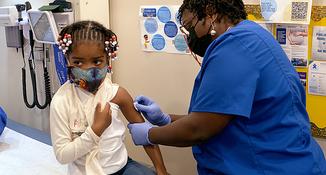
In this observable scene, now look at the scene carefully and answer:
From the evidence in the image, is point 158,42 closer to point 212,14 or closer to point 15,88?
point 212,14

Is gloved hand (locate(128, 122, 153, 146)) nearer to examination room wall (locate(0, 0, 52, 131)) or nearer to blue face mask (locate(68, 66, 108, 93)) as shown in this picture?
blue face mask (locate(68, 66, 108, 93))

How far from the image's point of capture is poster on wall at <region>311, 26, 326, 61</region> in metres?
1.47

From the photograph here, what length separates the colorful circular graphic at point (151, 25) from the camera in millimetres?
2002

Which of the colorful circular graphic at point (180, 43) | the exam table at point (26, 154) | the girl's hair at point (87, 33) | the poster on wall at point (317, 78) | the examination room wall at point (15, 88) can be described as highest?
the girl's hair at point (87, 33)

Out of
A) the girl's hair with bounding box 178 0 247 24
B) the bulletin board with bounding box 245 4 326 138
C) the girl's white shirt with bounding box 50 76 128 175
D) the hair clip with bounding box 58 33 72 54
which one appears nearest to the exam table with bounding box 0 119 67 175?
the girl's white shirt with bounding box 50 76 128 175

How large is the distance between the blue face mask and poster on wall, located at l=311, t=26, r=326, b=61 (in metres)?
0.84

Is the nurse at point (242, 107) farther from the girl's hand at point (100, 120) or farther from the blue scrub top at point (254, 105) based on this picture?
the girl's hand at point (100, 120)

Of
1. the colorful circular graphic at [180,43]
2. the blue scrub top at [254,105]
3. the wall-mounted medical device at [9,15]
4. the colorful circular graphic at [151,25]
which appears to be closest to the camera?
the blue scrub top at [254,105]

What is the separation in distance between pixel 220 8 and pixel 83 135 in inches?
27.0

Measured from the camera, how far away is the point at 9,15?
91.4 inches

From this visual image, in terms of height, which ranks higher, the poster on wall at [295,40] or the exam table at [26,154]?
the poster on wall at [295,40]

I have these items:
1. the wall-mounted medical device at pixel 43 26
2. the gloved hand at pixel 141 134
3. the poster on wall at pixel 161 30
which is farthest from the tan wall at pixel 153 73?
the gloved hand at pixel 141 134

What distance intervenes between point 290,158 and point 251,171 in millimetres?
131

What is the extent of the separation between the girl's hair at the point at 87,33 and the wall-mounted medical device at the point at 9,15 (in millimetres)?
1027
